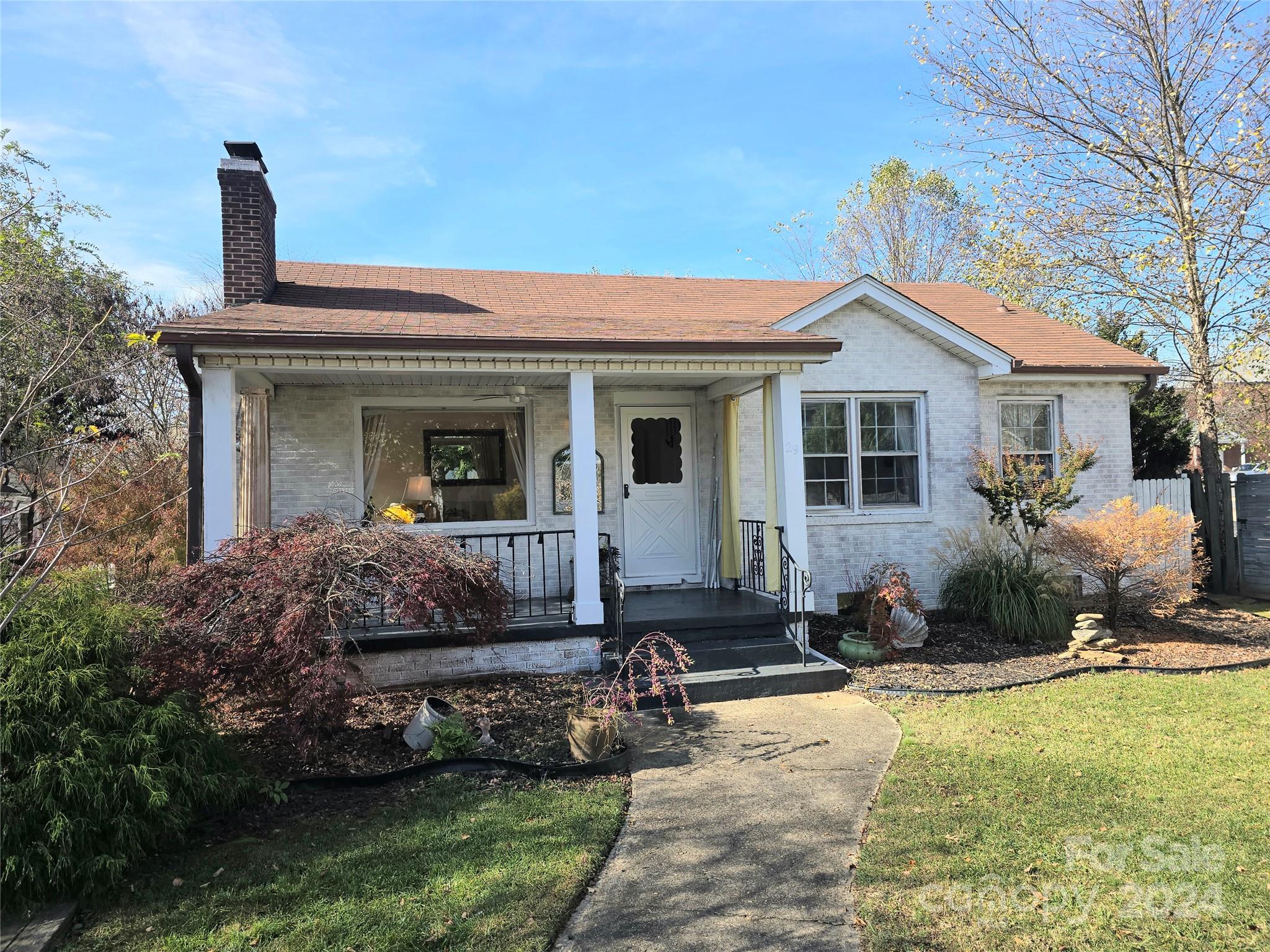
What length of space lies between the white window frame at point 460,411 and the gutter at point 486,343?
2.13 m

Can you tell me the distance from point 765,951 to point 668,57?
30.5 feet

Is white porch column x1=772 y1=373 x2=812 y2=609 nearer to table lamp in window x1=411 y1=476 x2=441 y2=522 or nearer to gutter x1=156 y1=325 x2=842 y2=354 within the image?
gutter x1=156 y1=325 x2=842 y2=354

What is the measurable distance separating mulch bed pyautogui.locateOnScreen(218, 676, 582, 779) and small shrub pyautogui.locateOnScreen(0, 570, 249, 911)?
2.14ft

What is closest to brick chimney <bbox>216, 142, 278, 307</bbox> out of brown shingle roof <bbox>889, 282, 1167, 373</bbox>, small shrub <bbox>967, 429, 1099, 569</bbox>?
brown shingle roof <bbox>889, 282, 1167, 373</bbox>

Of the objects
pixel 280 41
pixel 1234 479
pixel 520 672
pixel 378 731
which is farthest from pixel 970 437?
pixel 280 41

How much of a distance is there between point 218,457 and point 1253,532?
14.1 meters

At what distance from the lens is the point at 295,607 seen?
4758 mm

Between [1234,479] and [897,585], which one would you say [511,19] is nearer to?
[897,585]

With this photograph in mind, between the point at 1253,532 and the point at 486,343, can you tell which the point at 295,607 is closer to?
the point at 486,343

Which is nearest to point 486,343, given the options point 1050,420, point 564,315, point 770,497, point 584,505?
point 584,505

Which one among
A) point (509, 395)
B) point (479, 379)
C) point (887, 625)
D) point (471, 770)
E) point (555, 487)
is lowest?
point (471, 770)

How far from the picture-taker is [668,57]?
29.7ft

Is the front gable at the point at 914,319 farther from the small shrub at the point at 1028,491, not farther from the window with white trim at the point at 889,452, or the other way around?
the small shrub at the point at 1028,491

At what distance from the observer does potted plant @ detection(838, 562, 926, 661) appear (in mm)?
7773
